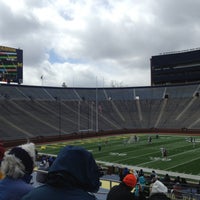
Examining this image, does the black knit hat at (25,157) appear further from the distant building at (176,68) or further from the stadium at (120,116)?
the distant building at (176,68)

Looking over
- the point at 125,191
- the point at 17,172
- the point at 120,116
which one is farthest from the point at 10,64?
the point at 17,172

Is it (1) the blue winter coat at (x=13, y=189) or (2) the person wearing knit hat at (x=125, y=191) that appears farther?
(2) the person wearing knit hat at (x=125, y=191)

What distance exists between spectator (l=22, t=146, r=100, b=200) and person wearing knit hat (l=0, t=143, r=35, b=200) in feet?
1.82

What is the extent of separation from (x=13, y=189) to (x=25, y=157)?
34 cm

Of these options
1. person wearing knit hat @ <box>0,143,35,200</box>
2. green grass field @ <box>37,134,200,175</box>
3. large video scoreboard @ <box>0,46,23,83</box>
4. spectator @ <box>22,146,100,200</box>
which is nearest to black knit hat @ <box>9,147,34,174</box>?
person wearing knit hat @ <box>0,143,35,200</box>

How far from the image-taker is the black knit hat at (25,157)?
296 centimetres

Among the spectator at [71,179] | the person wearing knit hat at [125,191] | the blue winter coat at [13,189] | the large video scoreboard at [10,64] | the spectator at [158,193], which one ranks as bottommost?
the person wearing knit hat at [125,191]

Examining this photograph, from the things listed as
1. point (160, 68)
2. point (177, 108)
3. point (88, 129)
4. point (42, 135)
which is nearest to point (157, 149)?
point (42, 135)

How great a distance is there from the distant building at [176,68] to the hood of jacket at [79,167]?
82582 millimetres

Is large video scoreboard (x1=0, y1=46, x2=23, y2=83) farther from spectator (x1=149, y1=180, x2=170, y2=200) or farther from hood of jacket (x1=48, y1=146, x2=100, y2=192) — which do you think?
hood of jacket (x1=48, y1=146, x2=100, y2=192)

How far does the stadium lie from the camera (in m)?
38.5

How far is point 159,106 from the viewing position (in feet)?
244

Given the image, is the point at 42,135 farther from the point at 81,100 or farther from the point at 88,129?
the point at 81,100

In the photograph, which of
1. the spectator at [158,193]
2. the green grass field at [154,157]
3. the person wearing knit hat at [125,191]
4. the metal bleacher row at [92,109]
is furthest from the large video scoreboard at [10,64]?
the spectator at [158,193]
